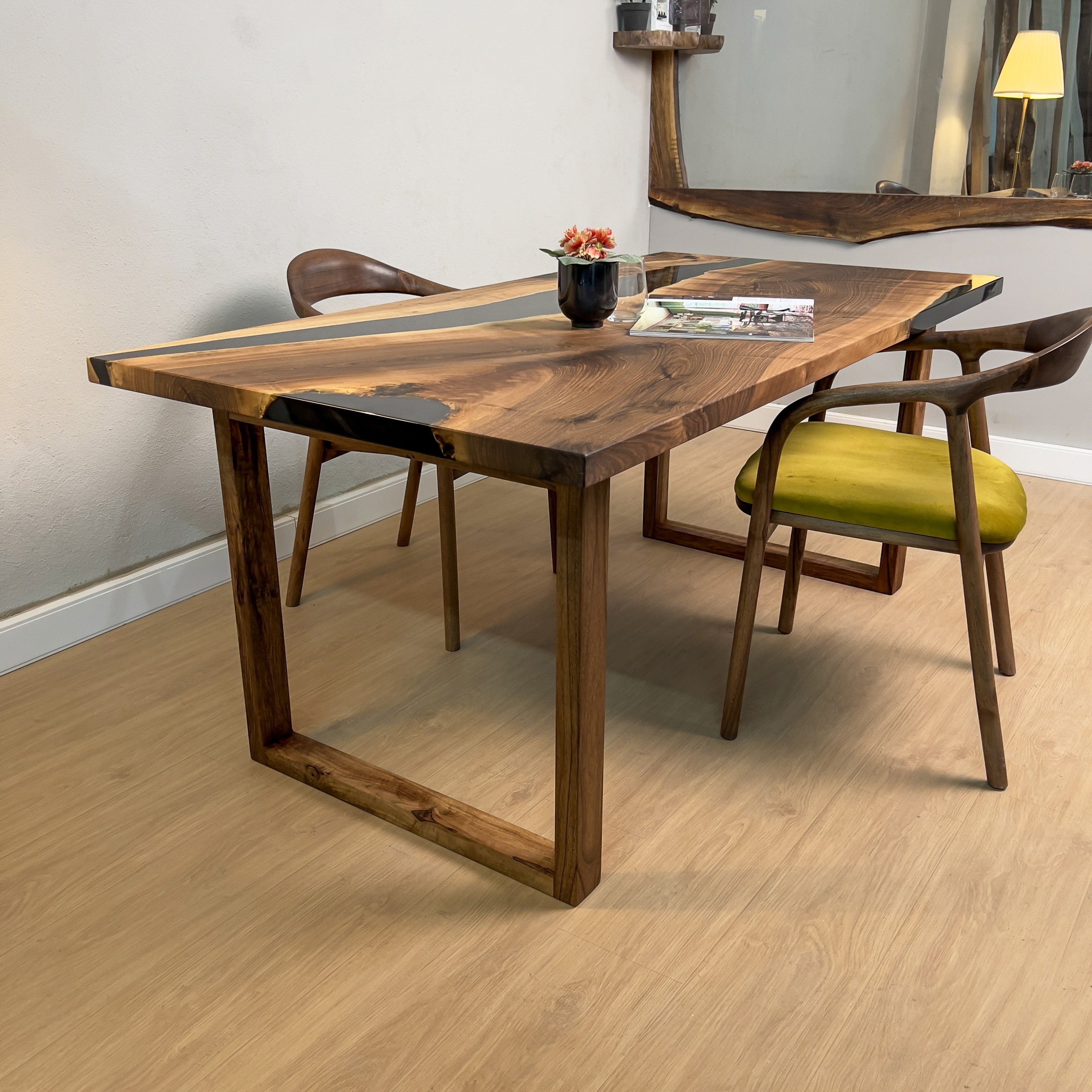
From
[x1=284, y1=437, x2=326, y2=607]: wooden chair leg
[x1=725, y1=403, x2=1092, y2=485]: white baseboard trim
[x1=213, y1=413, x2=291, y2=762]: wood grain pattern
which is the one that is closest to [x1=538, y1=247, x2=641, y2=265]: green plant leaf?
[x1=213, y1=413, x2=291, y2=762]: wood grain pattern

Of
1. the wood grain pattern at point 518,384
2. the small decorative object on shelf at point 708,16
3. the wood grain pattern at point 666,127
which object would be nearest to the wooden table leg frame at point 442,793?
the wood grain pattern at point 518,384

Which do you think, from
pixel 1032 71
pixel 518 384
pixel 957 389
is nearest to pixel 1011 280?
pixel 1032 71

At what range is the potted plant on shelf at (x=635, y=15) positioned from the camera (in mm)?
3480

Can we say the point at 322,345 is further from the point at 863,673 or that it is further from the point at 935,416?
the point at 935,416

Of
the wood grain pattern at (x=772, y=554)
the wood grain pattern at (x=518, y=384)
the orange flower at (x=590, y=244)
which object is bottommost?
the wood grain pattern at (x=772, y=554)

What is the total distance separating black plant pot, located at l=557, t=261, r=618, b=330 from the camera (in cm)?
180

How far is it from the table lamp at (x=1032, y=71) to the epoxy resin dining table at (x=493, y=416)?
1.50 metres

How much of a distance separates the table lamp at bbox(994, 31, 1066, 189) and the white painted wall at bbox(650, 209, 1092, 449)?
0.32 metres

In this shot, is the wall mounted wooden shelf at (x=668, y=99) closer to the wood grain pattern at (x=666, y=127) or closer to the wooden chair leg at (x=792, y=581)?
the wood grain pattern at (x=666, y=127)

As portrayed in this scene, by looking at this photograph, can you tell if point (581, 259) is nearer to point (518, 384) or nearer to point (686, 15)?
point (518, 384)

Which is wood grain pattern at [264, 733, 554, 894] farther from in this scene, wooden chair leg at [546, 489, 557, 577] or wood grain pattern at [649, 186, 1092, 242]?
wood grain pattern at [649, 186, 1092, 242]

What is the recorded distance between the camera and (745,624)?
72.4 inches

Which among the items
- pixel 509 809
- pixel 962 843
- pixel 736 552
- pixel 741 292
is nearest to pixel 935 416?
pixel 736 552

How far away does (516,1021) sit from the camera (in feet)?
4.27
